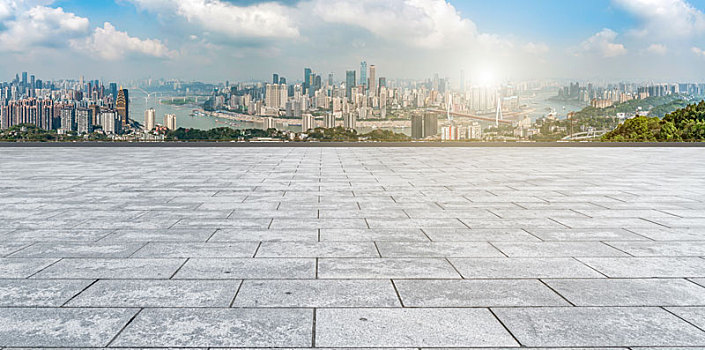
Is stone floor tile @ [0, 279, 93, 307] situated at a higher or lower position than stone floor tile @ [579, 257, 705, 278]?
lower

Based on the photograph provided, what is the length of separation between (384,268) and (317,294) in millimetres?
1024

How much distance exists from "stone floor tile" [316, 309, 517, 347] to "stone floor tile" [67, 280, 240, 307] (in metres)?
0.98

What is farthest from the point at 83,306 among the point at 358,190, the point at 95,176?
the point at 95,176

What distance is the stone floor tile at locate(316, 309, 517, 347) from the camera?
3.55 metres

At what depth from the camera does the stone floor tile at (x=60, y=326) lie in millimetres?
3547

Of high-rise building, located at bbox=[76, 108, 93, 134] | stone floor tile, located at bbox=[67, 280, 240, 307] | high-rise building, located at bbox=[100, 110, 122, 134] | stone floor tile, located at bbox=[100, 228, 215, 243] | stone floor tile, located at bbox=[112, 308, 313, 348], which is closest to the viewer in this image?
stone floor tile, located at bbox=[112, 308, 313, 348]

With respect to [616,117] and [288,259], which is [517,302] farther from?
[616,117]

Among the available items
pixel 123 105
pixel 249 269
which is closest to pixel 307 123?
pixel 123 105

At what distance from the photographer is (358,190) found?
37.2ft

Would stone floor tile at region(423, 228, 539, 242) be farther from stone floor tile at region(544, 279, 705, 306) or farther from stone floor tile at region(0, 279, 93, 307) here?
stone floor tile at region(0, 279, 93, 307)

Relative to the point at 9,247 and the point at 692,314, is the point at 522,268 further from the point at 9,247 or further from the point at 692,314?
the point at 9,247

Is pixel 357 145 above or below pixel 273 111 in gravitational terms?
below

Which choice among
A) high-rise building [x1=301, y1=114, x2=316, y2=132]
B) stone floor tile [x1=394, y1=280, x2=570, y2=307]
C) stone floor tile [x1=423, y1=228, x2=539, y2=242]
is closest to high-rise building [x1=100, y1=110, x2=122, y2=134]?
high-rise building [x1=301, y1=114, x2=316, y2=132]

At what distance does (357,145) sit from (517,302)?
89.8 feet
